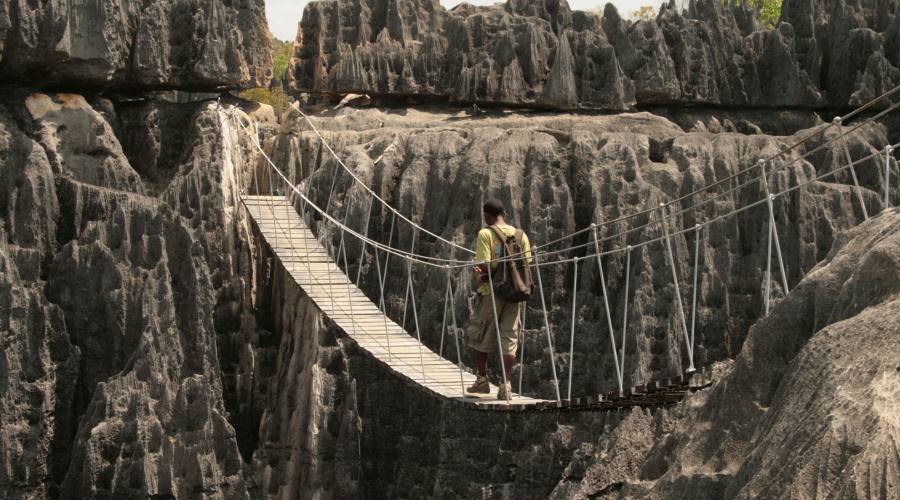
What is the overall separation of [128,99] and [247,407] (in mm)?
3448

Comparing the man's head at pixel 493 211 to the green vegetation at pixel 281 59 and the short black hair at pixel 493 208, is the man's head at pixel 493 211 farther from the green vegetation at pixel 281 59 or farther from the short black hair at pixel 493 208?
the green vegetation at pixel 281 59

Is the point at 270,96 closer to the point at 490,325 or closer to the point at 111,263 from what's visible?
the point at 111,263

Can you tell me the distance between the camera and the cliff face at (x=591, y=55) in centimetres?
1936

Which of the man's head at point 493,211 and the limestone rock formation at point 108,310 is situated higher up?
the man's head at point 493,211

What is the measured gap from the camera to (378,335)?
13.8 m

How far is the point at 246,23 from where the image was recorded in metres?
17.4

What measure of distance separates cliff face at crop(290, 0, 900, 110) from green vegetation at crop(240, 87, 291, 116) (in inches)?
388

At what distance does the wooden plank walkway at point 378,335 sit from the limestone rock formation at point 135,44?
5.51ft

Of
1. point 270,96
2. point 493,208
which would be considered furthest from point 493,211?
point 270,96

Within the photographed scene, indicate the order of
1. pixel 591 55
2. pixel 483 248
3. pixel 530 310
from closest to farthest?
pixel 483 248, pixel 530 310, pixel 591 55

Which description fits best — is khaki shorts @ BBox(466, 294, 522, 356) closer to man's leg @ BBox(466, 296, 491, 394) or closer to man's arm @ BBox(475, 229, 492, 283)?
man's leg @ BBox(466, 296, 491, 394)

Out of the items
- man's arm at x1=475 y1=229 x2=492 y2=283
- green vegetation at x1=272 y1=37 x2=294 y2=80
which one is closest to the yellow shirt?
man's arm at x1=475 y1=229 x2=492 y2=283

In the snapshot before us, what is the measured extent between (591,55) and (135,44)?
584cm

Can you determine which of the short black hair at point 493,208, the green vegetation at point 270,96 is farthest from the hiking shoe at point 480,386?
the green vegetation at point 270,96
